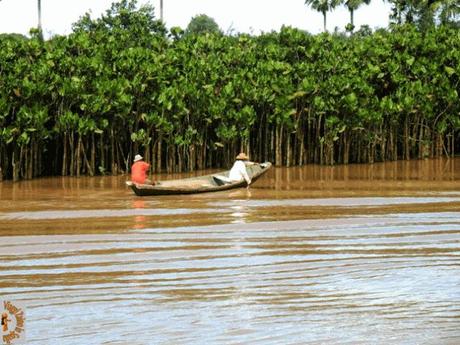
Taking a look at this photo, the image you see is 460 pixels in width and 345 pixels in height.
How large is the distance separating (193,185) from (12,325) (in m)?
13.4

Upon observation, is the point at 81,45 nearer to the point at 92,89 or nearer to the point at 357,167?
the point at 92,89

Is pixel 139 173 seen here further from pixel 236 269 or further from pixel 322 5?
pixel 322 5

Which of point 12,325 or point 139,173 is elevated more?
point 139,173

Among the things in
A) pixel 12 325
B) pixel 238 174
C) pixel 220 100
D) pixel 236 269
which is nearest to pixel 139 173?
pixel 238 174

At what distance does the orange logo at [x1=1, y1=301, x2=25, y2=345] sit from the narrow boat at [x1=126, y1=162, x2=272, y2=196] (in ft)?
36.7

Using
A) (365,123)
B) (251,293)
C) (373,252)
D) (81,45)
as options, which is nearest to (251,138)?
(365,123)

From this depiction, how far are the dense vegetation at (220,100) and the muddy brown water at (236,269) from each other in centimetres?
732

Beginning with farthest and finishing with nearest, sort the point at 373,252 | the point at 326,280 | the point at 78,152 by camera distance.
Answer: the point at 78,152
the point at 373,252
the point at 326,280

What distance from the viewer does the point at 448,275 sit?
10938 mm

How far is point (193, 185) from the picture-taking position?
21859mm

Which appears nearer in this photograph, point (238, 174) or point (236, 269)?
point (236, 269)

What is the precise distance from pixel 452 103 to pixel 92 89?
467 inches

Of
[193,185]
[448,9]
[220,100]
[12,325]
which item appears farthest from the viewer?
[448,9]

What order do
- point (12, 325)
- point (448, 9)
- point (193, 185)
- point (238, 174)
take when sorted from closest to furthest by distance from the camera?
1. point (12, 325)
2. point (193, 185)
3. point (238, 174)
4. point (448, 9)
